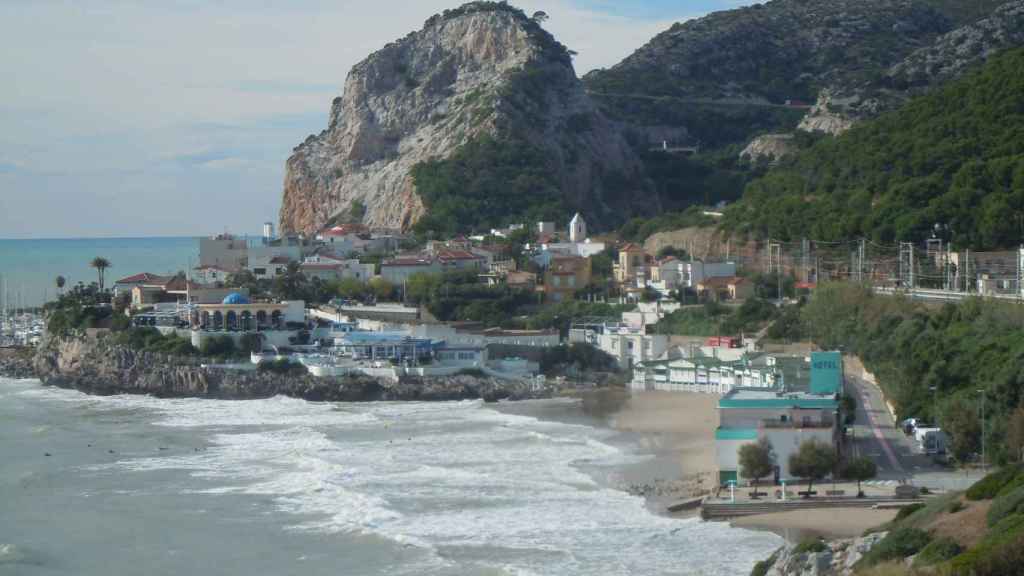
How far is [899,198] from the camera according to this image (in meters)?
48.2

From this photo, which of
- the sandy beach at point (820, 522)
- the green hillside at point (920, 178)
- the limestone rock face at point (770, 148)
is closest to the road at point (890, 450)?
the sandy beach at point (820, 522)

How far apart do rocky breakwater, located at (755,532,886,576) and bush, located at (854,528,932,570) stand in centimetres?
31

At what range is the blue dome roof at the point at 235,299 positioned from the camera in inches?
1934

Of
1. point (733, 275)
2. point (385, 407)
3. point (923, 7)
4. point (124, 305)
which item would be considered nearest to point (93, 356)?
point (124, 305)

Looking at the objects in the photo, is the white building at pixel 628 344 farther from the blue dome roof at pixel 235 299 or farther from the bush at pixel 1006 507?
the bush at pixel 1006 507

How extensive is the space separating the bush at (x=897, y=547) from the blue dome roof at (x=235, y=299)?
33.3 metres

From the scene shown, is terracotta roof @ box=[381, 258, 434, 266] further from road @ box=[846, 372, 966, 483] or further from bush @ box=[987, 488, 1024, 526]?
bush @ box=[987, 488, 1024, 526]

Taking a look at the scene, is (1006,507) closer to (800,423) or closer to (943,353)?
(800,423)

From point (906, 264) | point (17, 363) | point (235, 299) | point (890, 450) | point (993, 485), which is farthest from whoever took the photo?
point (17, 363)

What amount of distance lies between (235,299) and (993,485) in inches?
1296

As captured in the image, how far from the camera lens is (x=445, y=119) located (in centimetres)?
7944

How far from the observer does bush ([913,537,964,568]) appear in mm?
16703

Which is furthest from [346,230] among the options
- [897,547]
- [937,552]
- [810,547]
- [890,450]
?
[937,552]

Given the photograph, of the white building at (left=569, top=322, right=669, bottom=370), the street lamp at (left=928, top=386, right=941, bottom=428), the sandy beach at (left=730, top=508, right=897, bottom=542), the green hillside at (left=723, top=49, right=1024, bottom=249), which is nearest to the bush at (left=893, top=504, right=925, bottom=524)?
the sandy beach at (left=730, top=508, right=897, bottom=542)
